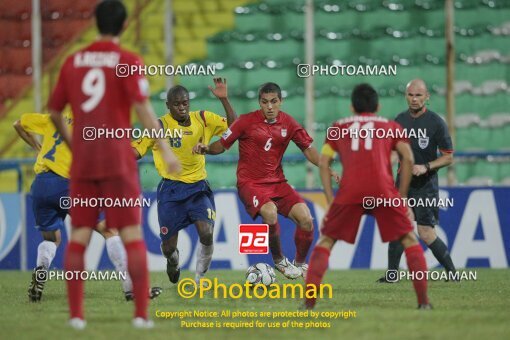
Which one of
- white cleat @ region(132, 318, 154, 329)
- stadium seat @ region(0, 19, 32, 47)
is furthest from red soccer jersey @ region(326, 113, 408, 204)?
stadium seat @ region(0, 19, 32, 47)

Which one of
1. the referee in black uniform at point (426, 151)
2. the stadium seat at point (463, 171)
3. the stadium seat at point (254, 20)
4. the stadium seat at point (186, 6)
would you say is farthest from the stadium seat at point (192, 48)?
the referee in black uniform at point (426, 151)

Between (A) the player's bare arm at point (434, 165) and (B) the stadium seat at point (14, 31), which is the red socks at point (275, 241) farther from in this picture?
(B) the stadium seat at point (14, 31)

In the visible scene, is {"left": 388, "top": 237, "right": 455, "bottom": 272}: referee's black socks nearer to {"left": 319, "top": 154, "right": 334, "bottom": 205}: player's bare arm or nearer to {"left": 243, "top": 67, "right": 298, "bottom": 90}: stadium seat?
{"left": 319, "top": 154, "right": 334, "bottom": 205}: player's bare arm

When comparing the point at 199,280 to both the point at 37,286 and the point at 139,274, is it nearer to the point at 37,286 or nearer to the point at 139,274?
the point at 37,286

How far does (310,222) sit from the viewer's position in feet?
34.8

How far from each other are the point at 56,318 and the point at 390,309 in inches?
101

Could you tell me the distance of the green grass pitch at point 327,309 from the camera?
697 cm

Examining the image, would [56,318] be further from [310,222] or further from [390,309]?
[310,222]

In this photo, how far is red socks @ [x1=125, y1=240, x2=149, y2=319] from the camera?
702 centimetres

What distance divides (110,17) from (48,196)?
315 centimetres

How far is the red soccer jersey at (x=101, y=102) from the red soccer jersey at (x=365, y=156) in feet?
5.58

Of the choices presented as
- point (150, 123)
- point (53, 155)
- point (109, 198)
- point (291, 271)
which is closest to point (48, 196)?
point (53, 155)

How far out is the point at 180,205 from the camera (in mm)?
10883

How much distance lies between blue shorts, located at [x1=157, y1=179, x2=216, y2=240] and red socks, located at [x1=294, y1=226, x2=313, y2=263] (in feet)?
2.89
